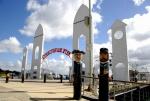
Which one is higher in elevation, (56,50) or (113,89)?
(56,50)

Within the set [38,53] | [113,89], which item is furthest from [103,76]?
[38,53]

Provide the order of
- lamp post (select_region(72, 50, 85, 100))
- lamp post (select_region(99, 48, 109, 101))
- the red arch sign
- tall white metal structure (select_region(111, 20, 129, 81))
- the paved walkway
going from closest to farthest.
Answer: lamp post (select_region(99, 48, 109, 101)) < the paved walkway < lamp post (select_region(72, 50, 85, 100)) < tall white metal structure (select_region(111, 20, 129, 81)) < the red arch sign

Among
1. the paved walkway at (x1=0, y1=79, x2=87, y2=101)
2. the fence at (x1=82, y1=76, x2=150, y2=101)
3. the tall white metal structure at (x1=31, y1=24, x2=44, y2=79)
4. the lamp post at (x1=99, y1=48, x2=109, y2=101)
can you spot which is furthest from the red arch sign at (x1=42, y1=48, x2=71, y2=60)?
the lamp post at (x1=99, y1=48, x2=109, y2=101)

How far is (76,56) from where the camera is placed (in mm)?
11844

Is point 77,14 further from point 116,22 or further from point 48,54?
point 48,54

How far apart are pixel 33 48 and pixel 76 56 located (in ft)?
105

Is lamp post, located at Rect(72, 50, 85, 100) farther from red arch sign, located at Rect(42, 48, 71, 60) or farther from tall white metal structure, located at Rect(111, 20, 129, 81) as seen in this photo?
red arch sign, located at Rect(42, 48, 71, 60)

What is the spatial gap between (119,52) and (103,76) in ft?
64.6

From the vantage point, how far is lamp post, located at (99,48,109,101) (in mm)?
9336

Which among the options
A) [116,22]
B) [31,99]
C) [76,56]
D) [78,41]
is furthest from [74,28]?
[31,99]

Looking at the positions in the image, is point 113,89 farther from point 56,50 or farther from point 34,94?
point 56,50

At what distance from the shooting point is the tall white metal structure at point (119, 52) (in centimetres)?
2781

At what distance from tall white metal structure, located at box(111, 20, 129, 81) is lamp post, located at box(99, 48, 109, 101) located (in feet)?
60.2

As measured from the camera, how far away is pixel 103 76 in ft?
30.8
